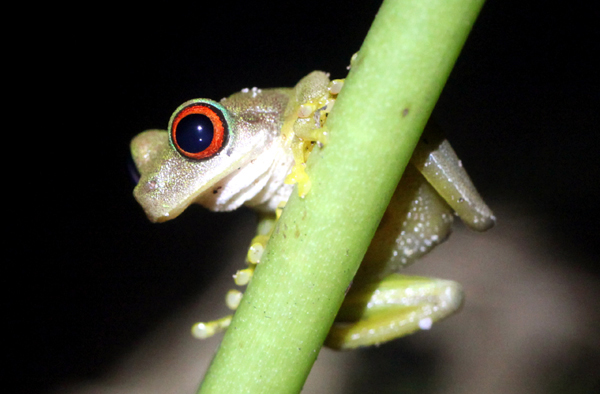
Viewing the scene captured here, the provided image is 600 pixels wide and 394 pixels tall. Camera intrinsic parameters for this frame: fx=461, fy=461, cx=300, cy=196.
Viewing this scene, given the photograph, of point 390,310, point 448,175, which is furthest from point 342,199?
point 390,310

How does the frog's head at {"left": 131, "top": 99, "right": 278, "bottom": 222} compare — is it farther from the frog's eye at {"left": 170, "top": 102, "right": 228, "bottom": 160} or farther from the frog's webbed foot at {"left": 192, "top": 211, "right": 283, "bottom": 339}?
the frog's webbed foot at {"left": 192, "top": 211, "right": 283, "bottom": 339}

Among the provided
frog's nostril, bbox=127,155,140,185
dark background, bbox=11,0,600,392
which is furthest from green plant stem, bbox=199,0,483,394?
dark background, bbox=11,0,600,392

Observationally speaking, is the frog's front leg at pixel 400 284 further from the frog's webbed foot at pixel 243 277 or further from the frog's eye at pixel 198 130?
the frog's eye at pixel 198 130

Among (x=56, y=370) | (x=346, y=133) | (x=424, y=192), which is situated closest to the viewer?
(x=346, y=133)

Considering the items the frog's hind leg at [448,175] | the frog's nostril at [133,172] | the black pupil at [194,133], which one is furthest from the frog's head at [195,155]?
the frog's hind leg at [448,175]

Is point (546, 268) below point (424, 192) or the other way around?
the other way around

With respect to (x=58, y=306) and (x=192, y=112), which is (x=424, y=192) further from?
(x=58, y=306)

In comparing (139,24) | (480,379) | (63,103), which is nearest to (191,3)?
(139,24)

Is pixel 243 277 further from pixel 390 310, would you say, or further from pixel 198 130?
pixel 390 310
